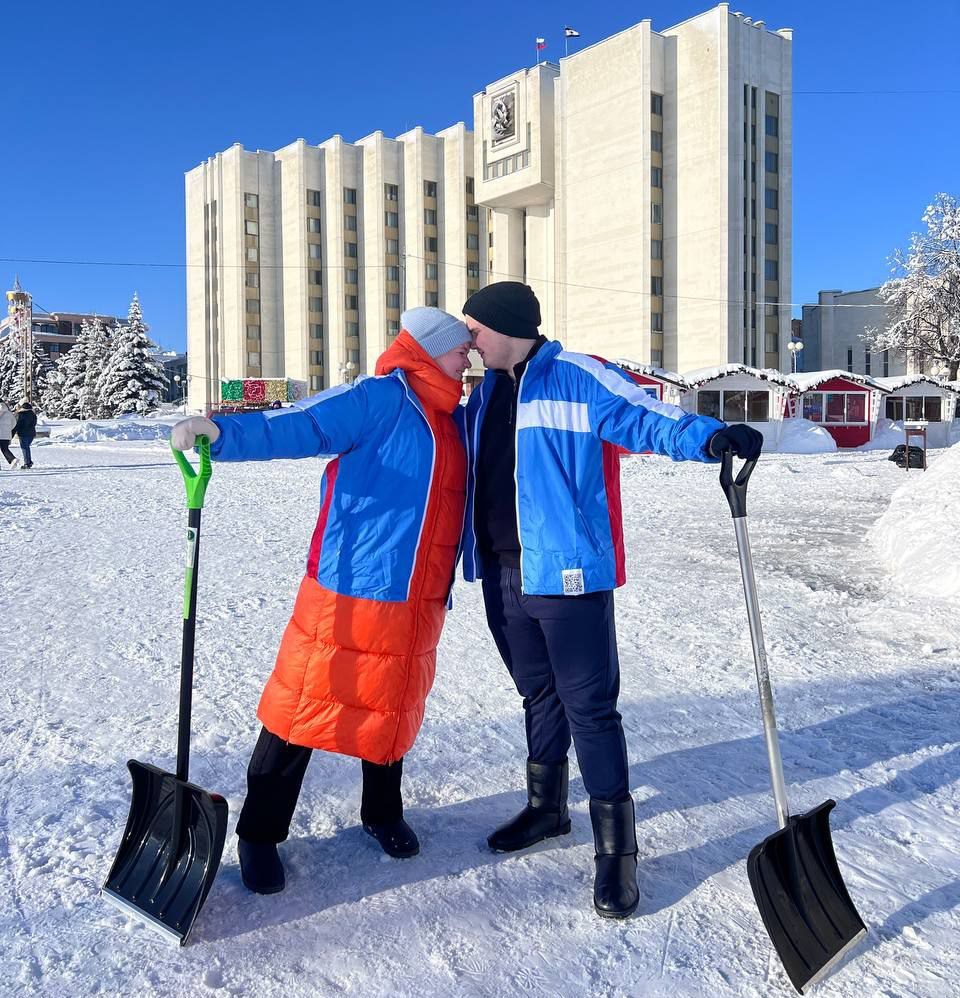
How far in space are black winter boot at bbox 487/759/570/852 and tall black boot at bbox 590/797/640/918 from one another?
10.9 inches

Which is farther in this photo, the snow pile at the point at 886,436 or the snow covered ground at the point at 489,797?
the snow pile at the point at 886,436

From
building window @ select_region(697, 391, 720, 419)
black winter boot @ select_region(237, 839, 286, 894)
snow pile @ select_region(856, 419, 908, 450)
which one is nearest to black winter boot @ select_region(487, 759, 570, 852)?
black winter boot @ select_region(237, 839, 286, 894)

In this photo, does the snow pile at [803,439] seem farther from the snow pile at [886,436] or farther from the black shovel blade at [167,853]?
the black shovel blade at [167,853]

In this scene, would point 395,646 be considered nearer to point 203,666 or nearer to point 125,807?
point 125,807

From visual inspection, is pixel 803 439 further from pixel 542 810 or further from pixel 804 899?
pixel 804 899

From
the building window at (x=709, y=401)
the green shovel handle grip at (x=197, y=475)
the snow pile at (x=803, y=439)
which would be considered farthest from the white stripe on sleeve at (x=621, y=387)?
the building window at (x=709, y=401)

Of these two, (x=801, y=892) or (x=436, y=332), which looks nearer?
(x=801, y=892)

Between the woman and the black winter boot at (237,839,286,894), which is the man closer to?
the woman

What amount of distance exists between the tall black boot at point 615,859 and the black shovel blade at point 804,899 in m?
0.36

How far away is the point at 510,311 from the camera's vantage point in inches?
99.7

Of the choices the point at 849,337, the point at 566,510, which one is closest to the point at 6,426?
the point at 566,510

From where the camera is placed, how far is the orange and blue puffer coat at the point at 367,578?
2.39 m

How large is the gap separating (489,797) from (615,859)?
28.5 inches

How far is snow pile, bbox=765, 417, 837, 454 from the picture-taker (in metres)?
28.0
